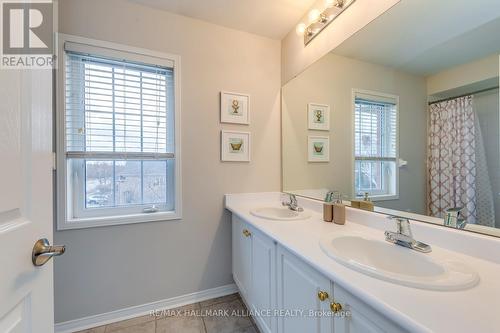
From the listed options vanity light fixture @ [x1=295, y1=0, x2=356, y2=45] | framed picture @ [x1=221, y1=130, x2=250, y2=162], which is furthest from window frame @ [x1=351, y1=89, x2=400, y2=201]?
framed picture @ [x1=221, y1=130, x2=250, y2=162]

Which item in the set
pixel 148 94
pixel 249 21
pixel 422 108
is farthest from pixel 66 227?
pixel 422 108

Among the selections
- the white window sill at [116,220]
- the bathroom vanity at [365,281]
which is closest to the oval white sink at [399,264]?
the bathroom vanity at [365,281]

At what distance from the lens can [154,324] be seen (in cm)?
146

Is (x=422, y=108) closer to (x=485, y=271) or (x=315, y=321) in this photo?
(x=485, y=271)

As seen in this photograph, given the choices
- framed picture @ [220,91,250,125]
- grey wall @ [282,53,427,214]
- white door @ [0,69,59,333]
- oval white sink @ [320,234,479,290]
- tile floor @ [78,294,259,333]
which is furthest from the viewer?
framed picture @ [220,91,250,125]

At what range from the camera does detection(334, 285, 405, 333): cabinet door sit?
21.5 inches

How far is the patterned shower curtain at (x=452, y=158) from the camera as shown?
0.83 metres

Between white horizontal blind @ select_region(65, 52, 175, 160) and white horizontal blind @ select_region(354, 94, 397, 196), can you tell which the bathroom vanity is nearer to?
white horizontal blind @ select_region(354, 94, 397, 196)

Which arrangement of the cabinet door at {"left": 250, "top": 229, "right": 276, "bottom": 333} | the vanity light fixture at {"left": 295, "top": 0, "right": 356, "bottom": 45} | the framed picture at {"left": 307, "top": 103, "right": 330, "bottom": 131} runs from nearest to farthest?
the cabinet door at {"left": 250, "top": 229, "right": 276, "bottom": 333}
the vanity light fixture at {"left": 295, "top": 0, "right": 356, "bottom": 45}
the framed picture at {"left": 307, "top": 103, "right": 330, "bottom": 131}

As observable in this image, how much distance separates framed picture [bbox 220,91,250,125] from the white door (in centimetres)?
120

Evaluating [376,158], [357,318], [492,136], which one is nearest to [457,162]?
[492,136]

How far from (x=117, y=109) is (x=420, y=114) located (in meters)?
1.90

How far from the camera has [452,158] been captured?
88cm

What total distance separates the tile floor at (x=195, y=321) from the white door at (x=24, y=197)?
103cm
